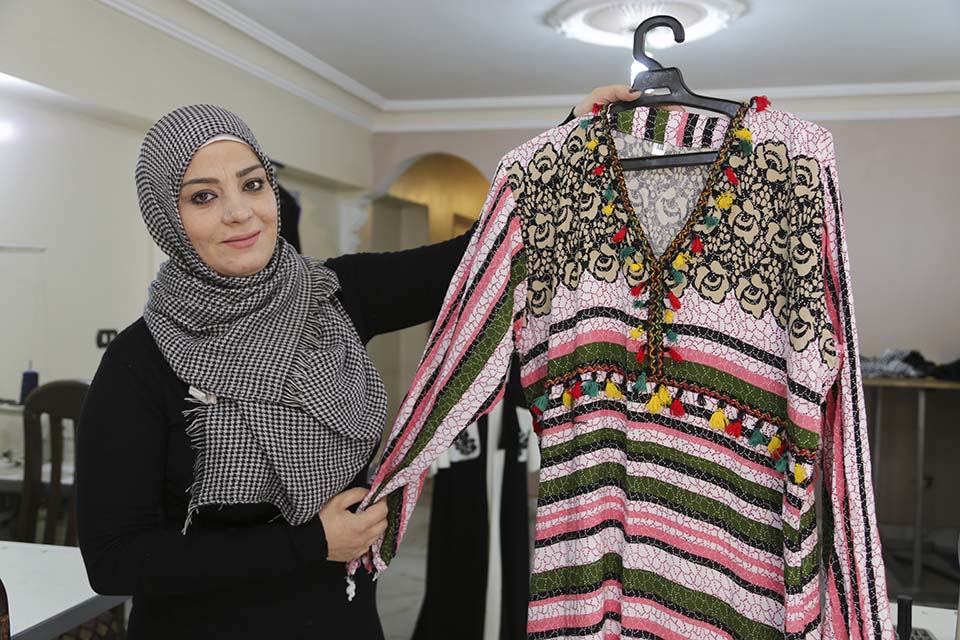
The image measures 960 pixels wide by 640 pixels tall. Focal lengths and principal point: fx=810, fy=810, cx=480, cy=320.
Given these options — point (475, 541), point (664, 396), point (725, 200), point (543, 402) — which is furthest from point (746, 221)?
point (475, 541)

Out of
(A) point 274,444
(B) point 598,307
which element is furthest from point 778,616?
(A) point 274,444

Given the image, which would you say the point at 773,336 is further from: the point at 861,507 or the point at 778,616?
the point at 778,616

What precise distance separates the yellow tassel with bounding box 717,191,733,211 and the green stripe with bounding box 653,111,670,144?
0.12 meters

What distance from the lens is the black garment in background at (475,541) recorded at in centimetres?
246

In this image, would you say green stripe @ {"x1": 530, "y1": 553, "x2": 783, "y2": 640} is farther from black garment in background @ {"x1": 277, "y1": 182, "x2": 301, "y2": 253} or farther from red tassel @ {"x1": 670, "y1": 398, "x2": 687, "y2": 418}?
black garment in background @ {"x1": 277, "y1": 182, "x2": 301, "y2": 253}

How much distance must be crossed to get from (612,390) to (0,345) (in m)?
2.66

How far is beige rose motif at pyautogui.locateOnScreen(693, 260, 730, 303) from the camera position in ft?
3.49

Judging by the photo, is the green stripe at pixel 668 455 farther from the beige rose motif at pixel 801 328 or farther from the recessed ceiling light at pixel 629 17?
the recessed ceiling light at pixel 629 17

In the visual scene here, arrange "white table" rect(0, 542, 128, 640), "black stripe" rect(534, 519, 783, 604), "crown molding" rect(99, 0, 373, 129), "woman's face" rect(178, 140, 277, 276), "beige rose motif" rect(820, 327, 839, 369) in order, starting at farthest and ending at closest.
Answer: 1. "crown molding" rect(99, 0, 373, 129)
2. "white table" rect(0, 542, 128, 640)
3. "woman's face" rect(178, 140, 277, 276)
4. "black stripe" rect(534, 519, 783, 604)
5. "beige rose motif" rect(820, 327, 839, 369)

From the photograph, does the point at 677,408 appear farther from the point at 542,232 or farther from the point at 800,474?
the point at 542,232

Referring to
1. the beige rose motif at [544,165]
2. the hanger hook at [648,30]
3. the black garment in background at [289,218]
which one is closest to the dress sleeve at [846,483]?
the hanger hook at [648,30]

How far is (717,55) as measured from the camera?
4098mm

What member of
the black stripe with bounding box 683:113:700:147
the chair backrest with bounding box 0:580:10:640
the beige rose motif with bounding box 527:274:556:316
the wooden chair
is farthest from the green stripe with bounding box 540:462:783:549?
the wooden chair

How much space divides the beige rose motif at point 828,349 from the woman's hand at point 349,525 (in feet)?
2.19
